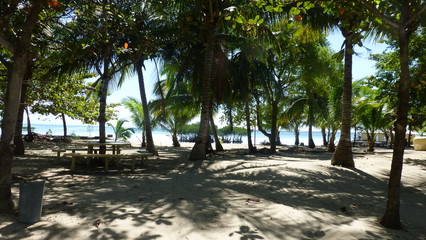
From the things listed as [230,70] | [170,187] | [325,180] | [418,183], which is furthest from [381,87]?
[170,187]

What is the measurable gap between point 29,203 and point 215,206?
2425 millimetres

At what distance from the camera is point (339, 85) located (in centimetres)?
2067

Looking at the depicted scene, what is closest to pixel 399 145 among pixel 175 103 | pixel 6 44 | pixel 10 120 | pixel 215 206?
pixel 215 206

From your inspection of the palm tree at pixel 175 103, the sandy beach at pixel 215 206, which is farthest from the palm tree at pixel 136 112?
the sandy beach at pixel 215 206

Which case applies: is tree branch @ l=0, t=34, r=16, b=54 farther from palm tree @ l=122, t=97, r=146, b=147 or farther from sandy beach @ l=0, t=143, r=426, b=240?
palm tree @ l=122, t=97, r=146, b=147

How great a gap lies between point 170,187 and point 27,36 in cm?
352

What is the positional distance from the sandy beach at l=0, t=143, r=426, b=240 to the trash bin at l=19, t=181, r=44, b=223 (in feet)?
0.36

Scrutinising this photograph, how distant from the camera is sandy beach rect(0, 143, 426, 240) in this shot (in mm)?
3443

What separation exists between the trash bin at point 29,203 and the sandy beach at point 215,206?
4.4 inches

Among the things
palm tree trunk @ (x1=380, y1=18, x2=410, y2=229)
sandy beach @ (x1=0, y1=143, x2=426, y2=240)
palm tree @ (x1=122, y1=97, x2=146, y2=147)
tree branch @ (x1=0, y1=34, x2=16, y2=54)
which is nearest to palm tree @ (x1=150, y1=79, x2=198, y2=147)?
palm tree @ (x1=122, y1=97, x2=146, y2=147)

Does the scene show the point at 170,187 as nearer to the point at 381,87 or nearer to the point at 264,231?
the point at 264,231

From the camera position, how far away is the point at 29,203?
354cm

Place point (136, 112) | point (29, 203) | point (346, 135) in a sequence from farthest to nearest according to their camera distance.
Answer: point (136, 112)
point (346, 135)
point (29, 203)

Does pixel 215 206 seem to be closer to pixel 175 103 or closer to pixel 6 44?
pixel 6 44
